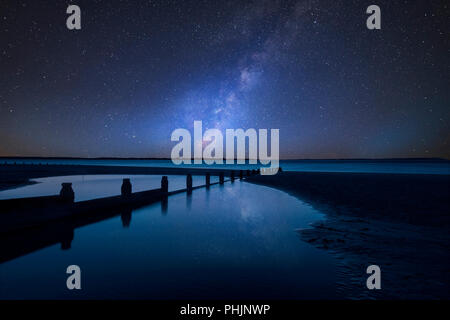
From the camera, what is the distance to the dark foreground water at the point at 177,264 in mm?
5391

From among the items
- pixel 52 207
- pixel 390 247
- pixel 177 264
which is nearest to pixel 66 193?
pixel 52 207

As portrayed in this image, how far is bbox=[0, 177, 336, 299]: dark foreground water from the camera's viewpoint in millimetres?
5391

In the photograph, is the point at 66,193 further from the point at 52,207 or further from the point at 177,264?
the point at 177,264

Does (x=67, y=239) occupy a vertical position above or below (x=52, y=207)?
below

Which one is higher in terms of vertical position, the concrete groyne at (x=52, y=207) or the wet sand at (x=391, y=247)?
the concrete groyne at (x=52, y=207)

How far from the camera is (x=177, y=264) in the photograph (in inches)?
273

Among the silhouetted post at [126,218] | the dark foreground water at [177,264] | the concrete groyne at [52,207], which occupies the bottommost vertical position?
the silhouetted post at [126,218]

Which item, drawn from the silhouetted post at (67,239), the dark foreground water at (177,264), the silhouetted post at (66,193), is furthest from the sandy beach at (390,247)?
the silhouetted post at (66,193)

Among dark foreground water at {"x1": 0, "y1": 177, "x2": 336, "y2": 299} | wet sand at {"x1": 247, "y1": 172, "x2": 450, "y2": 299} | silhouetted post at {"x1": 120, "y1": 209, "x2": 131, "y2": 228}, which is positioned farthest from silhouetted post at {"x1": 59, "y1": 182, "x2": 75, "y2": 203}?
wet sand at {"x1": 247, "y1": 172, "x2": 450, "y2": 299}

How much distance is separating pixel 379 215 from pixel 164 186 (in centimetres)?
1367

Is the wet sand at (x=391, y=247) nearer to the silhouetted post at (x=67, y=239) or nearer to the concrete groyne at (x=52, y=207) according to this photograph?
the silhouetted post at (x=67, y=239)

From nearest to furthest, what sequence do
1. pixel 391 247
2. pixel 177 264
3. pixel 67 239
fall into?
pixel 177 264 → pixel 391 247 → pixel 67 239
